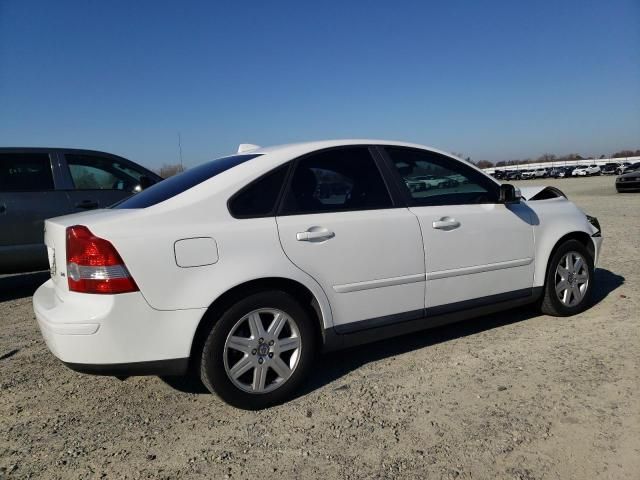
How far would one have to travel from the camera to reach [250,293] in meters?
2.93

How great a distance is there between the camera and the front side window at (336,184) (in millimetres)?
3197

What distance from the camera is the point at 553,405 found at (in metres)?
2.90

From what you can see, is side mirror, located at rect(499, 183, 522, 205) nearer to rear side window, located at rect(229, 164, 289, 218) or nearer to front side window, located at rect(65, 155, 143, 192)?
rear side window, located at rect(229, 164, 289, 218)

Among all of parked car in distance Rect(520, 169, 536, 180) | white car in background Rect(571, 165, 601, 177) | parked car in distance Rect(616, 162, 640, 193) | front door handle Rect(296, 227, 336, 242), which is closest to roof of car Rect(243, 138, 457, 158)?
front door handle Rect(296, 227, 336, 242)

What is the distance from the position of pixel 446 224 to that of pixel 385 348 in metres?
1.09

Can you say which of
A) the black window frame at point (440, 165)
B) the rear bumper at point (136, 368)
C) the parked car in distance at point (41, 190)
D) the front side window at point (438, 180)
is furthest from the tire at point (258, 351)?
the parked car in distance at point (41, 190)

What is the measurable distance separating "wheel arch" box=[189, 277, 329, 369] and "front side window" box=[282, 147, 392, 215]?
450 mm

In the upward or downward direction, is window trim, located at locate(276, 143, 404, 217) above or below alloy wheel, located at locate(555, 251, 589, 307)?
above

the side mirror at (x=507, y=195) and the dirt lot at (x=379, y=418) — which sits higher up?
the side mirror at (x=507, y=195)

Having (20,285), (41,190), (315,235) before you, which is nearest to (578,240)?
(315,235)

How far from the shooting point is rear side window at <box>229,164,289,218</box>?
298cm

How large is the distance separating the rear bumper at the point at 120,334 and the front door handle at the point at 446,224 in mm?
1768

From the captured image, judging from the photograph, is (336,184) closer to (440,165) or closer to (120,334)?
(440,165)

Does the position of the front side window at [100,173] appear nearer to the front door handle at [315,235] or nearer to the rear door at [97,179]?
the rear door at [97,179]
